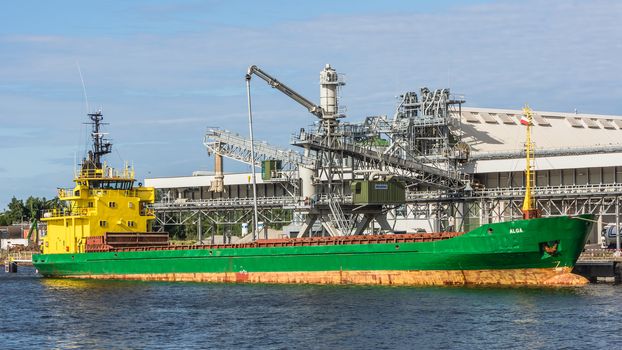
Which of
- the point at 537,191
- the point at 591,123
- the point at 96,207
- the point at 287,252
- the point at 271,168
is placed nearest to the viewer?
the point at 287,252

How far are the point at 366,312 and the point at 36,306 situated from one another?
19.6 metres

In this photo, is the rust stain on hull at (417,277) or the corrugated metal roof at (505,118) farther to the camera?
the corrugated metal roof at (505,118)

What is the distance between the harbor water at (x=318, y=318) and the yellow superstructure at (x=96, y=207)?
1243cm

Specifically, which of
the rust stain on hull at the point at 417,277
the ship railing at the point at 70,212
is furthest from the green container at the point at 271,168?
the rust stain on hull at the point at 417,277

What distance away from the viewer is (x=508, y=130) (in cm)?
11031

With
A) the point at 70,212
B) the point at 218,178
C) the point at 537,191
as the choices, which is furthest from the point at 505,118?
the point at 70,212

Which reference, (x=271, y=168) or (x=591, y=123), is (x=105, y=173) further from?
(x=591, y=123)

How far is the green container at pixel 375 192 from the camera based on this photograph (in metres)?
78.2

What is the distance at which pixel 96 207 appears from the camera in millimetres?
77375

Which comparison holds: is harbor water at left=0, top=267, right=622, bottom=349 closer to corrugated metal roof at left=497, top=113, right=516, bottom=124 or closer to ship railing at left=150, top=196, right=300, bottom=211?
ship railing at left=150, top=196, right=300, bottom=211

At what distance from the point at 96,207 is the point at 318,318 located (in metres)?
32.2

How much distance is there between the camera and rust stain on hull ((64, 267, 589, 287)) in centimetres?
5909

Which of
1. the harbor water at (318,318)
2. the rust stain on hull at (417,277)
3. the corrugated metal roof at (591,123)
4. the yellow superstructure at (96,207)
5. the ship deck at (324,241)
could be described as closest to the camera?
the harbor water at (318,318)

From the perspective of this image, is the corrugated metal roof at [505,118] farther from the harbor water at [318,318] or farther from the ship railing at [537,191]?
the harbor water at [318,318]
